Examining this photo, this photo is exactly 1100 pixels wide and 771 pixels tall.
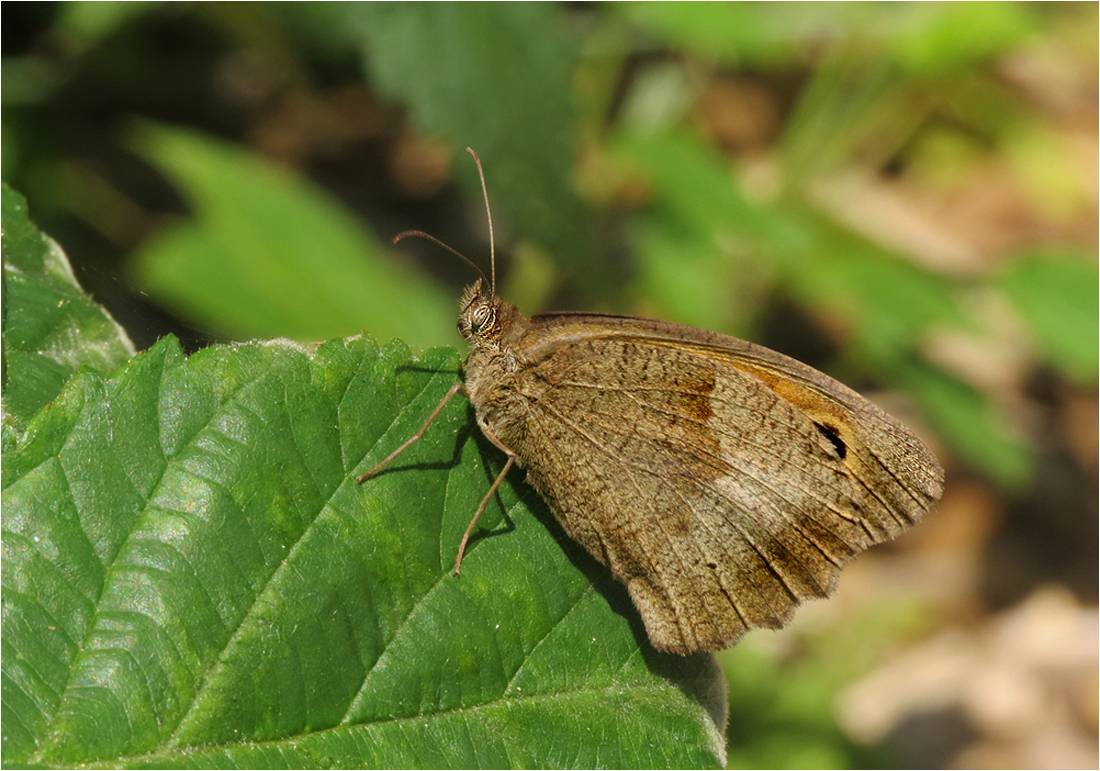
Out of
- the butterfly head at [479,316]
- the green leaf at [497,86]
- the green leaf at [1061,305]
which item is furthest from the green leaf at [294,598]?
the green leaf at [1061,305]

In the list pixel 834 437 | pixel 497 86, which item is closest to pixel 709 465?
pixel 834 437

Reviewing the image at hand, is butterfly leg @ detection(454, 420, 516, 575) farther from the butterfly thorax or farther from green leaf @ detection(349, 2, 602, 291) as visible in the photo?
green leaf @ detection(349, 2, 602, 291)

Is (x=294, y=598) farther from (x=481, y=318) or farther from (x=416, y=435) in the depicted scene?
(x=481, y=318)

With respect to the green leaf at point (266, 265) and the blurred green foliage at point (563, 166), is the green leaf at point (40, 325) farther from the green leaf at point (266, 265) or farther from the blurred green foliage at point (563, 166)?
the green leaf at point (266, 265)

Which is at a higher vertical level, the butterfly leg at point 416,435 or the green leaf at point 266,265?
the green leaf at point 266,265

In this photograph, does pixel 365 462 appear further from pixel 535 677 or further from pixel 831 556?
pixel 831 556
